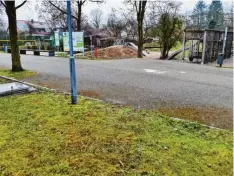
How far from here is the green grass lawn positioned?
250 cm

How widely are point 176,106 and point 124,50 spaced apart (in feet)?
57.8

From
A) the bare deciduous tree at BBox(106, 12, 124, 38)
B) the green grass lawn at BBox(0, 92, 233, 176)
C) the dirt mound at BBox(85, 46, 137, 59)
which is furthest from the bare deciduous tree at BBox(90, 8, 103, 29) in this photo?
the green grass lawn at BBox(0, 92, 233, 176)

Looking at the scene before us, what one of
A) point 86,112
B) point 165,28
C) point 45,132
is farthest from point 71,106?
point 165,28

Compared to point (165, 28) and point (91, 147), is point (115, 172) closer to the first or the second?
point (91, 147)

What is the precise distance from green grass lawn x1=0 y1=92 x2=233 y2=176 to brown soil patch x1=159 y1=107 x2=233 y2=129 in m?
0.32

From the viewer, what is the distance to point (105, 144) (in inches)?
119

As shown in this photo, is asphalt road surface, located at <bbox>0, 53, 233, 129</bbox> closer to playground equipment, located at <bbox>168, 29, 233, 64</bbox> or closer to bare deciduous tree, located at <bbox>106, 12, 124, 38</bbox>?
playground equipment, located at <bbox>168, 29, 233, 64</bbox>

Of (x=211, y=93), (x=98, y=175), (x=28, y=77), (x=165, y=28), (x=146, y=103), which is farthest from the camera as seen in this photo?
(x=165, y=28)

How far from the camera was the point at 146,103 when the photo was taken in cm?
493

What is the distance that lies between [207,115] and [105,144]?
2154mm

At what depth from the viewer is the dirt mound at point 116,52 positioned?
65.1 ft

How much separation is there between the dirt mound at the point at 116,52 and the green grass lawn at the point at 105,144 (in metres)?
15.4

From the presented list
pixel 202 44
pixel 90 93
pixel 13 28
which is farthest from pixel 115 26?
pixel 90 93

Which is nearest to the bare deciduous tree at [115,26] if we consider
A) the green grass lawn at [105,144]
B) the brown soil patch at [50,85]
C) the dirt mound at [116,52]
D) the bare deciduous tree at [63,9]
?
the bare deciduous tree at [63,9]
